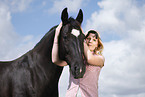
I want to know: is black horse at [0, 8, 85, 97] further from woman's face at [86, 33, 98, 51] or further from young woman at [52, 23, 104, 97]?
woman's face at [86, 33, 98, 51]

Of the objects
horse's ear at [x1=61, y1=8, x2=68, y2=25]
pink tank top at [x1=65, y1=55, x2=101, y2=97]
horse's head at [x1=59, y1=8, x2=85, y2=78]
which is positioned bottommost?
pink tank top at [x1=65, y1=55, x2=101, y2=97]

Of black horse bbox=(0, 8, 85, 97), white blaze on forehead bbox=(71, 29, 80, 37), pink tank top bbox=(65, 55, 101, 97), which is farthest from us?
pink tank top bbox=(65, 55, 101, 97)

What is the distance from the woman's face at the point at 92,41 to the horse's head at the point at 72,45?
0.50 m

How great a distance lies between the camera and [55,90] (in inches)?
161

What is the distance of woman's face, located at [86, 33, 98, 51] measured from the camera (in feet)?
13.5

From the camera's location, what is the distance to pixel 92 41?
4.13 metres

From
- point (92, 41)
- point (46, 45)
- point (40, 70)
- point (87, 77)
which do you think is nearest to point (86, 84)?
point (87, 77)

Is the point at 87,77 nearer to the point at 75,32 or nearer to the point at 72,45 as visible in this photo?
the point at 72,45

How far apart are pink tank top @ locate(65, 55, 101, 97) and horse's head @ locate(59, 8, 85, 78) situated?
500 mm

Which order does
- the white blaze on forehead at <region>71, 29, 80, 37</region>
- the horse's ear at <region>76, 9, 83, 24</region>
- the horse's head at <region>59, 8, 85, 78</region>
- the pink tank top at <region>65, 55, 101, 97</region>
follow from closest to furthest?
the horse's head at <region>59, 8, 85, 78</region>
the white blaze on forehead at <region>71, 29, 80, 37</region>
the pink tank top at <region>65, 55, 101, 97</region>
the horse's ear at <region>76, 9, 83, 24</region>

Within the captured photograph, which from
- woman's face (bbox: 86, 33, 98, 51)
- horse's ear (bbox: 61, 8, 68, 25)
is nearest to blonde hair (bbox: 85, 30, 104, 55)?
woman's face (bbox: 86, 33, 98, 51)

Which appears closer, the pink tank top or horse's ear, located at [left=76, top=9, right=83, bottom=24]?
the pink tank top

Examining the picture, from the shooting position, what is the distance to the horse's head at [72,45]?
3.30 meters

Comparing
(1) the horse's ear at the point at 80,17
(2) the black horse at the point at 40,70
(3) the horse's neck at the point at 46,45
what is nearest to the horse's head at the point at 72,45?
(2) the black horse at the point at 40,70
